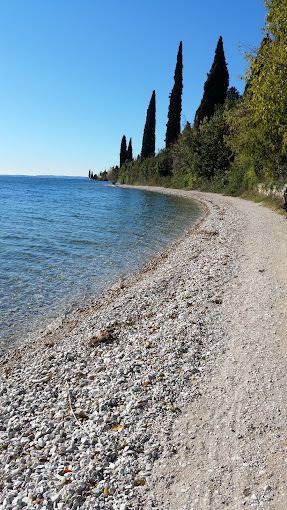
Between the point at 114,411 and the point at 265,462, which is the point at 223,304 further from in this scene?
the point at 265,462

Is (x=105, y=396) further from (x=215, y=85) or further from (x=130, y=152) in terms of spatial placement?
(x=130, y=152)

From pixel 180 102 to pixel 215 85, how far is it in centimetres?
1295

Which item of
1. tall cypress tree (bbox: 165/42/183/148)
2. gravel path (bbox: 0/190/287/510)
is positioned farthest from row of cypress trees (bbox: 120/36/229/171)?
gravel path (bbox: 0/190/287/510)

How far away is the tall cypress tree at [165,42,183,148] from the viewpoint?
70.6 metres

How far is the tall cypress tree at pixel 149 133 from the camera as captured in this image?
86.0 meters

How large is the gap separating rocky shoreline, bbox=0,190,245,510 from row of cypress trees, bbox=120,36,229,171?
49.4 metres

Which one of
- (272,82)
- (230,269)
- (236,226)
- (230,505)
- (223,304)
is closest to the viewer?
(230,505)

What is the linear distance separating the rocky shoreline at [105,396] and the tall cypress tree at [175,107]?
64747mm

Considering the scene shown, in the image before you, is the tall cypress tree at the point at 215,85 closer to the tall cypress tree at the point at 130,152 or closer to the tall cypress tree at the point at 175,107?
the tall cypress tree at the point at 175,107

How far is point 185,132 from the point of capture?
6041 centimetres

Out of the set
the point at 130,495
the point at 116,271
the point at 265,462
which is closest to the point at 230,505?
the point at 265,462

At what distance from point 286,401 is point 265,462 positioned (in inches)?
52.1

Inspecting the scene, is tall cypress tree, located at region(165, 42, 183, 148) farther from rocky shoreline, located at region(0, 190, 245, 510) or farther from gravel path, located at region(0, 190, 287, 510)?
gravel path, located at region(0, 190, 287, 510)

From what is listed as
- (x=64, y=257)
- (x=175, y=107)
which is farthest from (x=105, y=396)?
(x=175, y=107)
